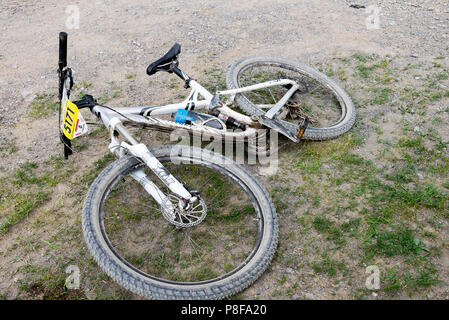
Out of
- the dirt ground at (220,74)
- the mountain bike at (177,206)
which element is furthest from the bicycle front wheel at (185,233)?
the dirt ground at (220,74)

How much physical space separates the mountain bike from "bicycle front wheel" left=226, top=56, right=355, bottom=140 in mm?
110

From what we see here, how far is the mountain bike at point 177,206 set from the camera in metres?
3.05

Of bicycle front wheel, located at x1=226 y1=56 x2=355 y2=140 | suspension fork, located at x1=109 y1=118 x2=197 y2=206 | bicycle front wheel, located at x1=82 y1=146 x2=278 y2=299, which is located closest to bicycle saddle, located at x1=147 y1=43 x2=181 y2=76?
bicycle front wheel, located at x1=226 y1=56 x2=355 y2=140

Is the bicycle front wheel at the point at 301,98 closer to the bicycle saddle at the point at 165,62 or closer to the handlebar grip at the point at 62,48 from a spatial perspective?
the bicycle saddle at the point at 165,62

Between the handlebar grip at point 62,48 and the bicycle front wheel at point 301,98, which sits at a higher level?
the handlebar grip at point 62,48

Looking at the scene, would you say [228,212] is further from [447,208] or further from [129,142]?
[447,208]

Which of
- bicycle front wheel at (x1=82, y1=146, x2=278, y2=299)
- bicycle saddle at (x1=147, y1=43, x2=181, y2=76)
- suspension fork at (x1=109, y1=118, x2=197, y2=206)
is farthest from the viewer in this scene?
bicycle saddle at (x1=147, y1=43, x2=181, y2=76)

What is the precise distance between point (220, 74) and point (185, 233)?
126 inches

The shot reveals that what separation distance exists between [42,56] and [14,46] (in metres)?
0.74

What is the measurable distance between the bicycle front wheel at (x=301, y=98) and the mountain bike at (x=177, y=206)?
11cm

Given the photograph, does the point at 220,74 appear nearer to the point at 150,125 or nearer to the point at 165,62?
the point at 165,62

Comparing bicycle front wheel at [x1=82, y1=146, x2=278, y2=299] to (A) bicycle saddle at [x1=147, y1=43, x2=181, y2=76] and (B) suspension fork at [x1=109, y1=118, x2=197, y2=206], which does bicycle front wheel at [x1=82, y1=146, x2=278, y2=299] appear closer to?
(B) suspension fork at [x1=109, y1=118, x2=197, y2=206]

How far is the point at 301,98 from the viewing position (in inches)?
220

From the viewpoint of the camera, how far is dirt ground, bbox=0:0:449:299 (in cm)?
342
